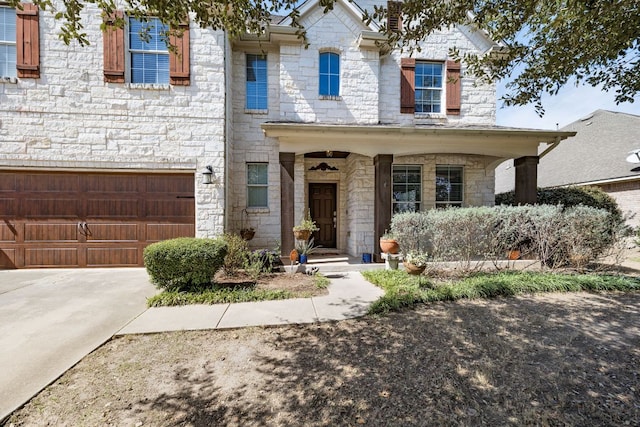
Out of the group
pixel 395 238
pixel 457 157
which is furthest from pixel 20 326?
pixel 457 157

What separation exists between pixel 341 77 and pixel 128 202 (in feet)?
22.1

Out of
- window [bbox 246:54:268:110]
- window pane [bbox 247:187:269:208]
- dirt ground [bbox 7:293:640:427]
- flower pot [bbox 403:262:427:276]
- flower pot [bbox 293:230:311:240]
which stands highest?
window [bbox 246:54:268:110]

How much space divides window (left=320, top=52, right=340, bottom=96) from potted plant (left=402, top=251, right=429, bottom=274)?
535cm

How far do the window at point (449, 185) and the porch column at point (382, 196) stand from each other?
2.62 meters

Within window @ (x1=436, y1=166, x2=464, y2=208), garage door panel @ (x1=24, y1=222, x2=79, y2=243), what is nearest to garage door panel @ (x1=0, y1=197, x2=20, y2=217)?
garage door panel @ (x1=24, y1=222, x2=79, y2=243)

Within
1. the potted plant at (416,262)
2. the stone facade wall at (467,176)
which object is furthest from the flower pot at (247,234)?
the stone facade wall at (467,176)

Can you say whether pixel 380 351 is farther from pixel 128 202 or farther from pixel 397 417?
pixel 128 202

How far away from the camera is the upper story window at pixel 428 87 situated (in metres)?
8.89

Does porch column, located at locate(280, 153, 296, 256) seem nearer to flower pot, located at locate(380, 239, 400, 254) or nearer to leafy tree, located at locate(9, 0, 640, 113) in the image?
flower pot, located at locate(380, 239, 400, 254)

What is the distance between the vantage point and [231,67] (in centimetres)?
796

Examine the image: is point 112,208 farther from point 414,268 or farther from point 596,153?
point 596,153

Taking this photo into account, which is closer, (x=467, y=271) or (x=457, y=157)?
(x=467, y=271)

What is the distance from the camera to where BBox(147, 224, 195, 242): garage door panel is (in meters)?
6.85

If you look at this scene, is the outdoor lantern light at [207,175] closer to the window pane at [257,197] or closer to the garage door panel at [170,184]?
the garage door panel at [170,184]
